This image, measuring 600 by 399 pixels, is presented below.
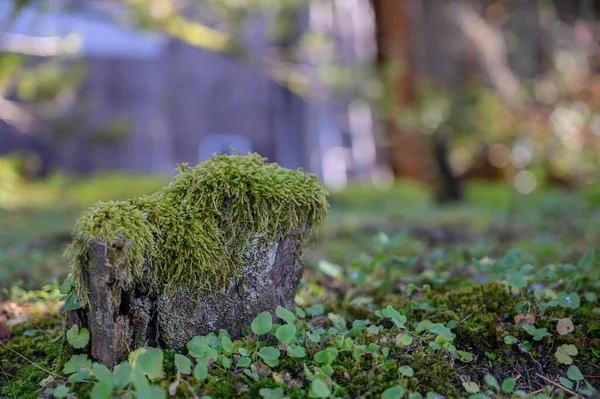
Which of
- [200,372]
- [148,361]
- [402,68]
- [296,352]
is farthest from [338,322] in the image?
[402,68]

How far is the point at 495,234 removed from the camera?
12.4 ft

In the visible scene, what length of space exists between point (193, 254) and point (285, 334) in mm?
325

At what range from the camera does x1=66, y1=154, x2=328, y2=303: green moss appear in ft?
4.33

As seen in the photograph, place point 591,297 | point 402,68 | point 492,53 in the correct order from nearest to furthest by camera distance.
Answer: point 591,297, point 492,53, point 402,68

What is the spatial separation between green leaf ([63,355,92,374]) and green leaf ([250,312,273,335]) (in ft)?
1.35

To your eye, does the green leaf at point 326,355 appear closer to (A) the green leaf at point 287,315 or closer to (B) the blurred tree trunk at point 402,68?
(A) the green leaf at point 287,315

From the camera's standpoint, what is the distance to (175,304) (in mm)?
1391

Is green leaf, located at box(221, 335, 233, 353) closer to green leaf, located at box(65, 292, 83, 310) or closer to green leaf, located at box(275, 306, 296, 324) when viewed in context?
green leaf, located at box(275, 306, 296, 324)

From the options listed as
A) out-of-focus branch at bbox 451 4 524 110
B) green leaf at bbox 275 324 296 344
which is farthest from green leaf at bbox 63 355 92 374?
out-of-focus branch at bbox 451 4 524 110

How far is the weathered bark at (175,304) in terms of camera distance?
1266 millimetres

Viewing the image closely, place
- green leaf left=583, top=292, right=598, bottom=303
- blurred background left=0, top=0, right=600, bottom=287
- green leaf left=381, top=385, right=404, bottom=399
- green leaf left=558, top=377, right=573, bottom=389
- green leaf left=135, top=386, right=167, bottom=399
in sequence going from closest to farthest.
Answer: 1. green leaf left=135, top=386, right=167, bottom=399
2. green leaf left=381, top=385, right=404, bottom=399
3. green leaf left=558, top=377, right=573, bottom=389
4. green leaf left=583, top=292, right=598, bottom=303
5. blurred background left=0, top=0, right=600, bottom=287

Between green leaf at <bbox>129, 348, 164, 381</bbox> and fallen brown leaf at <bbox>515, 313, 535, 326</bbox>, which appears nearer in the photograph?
green leaf at <bbox>129, 348, 164, 381</bbox>

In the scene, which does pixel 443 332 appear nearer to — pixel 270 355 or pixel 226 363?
pixel 270 355

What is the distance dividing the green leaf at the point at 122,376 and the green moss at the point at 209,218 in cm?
22
